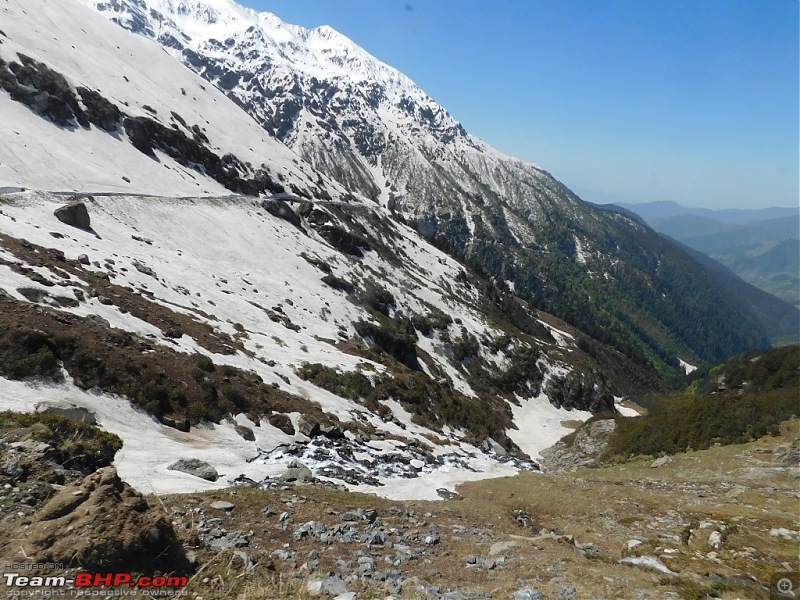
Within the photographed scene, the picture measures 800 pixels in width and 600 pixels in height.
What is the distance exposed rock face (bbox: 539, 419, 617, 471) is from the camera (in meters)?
39.1

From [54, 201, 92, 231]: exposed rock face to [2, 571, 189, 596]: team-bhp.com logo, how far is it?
174 feet

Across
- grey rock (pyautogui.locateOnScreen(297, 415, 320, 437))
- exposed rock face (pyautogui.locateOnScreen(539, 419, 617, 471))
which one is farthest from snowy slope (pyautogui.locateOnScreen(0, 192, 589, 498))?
exposed rock face (pyautogui.locateOnScreen(539, 419, 617, 471))

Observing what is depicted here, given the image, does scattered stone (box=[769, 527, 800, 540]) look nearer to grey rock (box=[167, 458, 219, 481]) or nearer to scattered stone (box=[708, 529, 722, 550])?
scattered stone (box=[708, 529, 722, 550])

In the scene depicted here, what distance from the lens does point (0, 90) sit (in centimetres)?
6644

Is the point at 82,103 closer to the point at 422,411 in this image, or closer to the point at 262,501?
the point at 422,411

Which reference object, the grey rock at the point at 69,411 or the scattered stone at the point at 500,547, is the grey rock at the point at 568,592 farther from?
the grey rock at the point at 69,411

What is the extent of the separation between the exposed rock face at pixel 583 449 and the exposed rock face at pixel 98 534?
35.7 metres

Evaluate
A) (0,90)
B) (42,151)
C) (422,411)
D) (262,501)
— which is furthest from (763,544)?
(0,90)

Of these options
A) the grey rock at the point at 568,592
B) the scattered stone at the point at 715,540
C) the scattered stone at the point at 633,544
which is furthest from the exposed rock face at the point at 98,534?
the scattered stone at the point at 715,540

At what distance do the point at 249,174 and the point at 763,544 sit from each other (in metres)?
110

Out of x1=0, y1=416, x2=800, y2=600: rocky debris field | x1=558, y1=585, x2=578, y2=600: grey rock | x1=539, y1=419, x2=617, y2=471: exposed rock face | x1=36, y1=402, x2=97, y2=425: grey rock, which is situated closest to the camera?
x1=0, y1=416, x2=800, y2=600: rocky debris field

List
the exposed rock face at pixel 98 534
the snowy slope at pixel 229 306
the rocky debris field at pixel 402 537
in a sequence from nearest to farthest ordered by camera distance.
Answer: the exposed rock face at pixel 98 534 → the rocky debris field at pixel 402 537 → the snowy slope at pixel 229 306

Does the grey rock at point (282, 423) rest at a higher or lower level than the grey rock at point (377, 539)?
lower

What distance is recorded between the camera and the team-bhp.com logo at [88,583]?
6.16m
